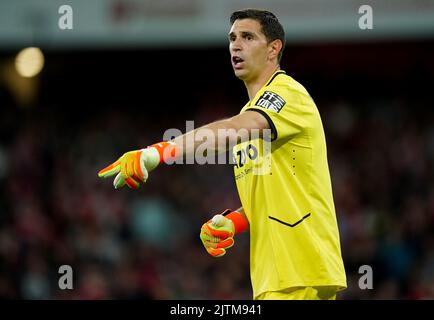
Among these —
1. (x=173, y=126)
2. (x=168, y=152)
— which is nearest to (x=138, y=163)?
(x=168, y=152)

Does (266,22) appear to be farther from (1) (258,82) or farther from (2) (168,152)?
(2) (168,152)

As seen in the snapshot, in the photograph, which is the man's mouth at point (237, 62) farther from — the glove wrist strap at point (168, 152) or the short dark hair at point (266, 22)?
the glove wrist strap at point (168, 152)

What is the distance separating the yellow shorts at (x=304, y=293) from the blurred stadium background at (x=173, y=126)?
550cm

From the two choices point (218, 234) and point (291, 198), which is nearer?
point (291, 198)

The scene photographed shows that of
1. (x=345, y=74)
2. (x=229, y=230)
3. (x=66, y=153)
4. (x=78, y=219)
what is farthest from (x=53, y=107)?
(x=229, y=230)

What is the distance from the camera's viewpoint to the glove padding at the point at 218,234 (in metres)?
5.89

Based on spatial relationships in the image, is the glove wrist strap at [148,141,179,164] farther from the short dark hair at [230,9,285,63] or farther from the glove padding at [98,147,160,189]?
the short dark hair at [230,9,285,63]

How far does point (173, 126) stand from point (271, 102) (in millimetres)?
11821

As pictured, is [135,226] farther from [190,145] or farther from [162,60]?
[190,145]

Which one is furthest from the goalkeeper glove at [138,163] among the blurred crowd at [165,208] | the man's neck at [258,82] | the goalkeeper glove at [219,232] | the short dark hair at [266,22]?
the blurred crowd at [165,208]

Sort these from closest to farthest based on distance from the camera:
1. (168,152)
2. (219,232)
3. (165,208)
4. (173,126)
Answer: (168,152) < (219,232) < (165,208) < (173,126)

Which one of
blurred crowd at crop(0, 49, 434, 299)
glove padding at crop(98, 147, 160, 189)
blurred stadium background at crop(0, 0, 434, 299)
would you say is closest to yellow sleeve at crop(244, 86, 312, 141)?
glove padding at crop(98, 147, 160, 189)

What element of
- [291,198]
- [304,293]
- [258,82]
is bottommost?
[304,293]

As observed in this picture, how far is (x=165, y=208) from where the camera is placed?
14.2 m
